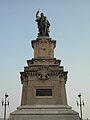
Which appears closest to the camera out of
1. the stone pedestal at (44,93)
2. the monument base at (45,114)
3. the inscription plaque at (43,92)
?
the monument base at (45,114)

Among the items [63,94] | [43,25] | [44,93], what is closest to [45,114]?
[44,93]

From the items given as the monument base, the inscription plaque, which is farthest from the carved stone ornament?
the monument base

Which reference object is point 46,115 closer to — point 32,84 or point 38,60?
point 32,84

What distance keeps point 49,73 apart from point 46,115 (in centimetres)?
490

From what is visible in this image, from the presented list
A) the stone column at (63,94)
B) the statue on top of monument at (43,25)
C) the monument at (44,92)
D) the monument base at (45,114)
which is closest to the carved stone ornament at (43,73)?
the monument at (44,92)

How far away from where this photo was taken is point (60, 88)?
25797 mm

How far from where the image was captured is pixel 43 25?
31.1 meters

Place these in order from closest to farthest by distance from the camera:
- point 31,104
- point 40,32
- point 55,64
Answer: point 31,104
point 55,64
point 40,32

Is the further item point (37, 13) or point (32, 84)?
point (37, 13)

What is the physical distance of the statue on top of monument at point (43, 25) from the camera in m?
30.9

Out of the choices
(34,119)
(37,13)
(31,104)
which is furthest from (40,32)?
(34,119)

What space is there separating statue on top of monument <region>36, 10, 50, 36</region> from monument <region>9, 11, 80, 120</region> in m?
3.29

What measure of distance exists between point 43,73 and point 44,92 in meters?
2.08

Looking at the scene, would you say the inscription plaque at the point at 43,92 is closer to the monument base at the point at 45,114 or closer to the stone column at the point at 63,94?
the stone column at the point at 63,94
